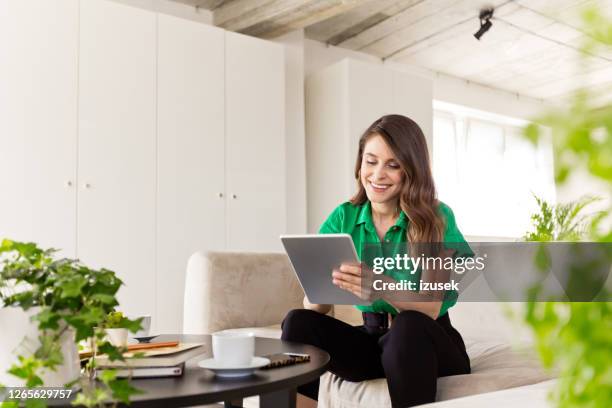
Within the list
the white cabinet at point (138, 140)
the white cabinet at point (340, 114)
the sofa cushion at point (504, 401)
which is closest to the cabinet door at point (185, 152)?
the white cabinet at point (138, 140)

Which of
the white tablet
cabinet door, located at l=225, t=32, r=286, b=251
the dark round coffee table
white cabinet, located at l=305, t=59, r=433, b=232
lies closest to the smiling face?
the white tablet

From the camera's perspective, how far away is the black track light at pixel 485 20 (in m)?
4.84

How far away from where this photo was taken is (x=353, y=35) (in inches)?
209

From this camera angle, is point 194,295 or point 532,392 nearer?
point 532,392

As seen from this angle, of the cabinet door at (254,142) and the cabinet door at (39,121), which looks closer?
the cabinet door at (39,121)

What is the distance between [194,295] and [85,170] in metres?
1.37

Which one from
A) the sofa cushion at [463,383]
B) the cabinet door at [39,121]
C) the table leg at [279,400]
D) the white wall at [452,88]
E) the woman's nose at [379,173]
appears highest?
the white wall at [452,88]

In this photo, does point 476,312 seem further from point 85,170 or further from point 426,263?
point 85,170

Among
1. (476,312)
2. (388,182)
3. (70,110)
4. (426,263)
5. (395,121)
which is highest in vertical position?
(70,110)

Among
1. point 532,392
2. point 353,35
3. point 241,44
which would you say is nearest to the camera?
point 532,392

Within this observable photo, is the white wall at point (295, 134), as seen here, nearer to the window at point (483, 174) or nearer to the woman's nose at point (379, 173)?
the window at point (483, 174)

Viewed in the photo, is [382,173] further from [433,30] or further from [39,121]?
[433,30]

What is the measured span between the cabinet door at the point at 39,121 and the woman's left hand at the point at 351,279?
2.34m

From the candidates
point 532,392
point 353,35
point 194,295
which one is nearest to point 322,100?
point 353,35
